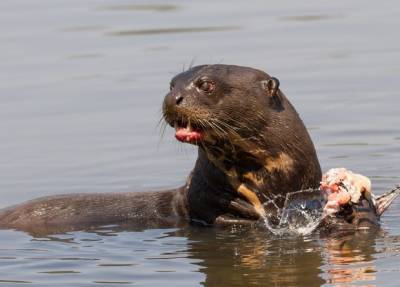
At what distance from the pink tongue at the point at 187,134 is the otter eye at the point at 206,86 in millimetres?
297

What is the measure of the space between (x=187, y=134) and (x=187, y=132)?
0.5 inches

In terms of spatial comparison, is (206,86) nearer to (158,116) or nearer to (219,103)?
(219,103)

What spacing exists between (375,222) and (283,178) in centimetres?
69

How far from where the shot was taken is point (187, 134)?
432 inches

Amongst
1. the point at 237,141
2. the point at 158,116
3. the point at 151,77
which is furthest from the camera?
the point at 151,77

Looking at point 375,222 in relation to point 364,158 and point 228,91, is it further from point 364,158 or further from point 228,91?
point 364,158

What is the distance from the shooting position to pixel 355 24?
1845 cm

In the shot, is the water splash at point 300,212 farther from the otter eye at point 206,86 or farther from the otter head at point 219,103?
the otter eye at point 206,86

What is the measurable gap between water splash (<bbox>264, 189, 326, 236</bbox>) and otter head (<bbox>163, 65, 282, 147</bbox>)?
55 cm

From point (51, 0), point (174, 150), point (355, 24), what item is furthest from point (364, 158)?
point (51, 0)

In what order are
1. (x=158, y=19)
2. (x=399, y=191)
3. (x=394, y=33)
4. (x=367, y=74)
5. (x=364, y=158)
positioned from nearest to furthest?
(x=399, y=191) → (x=364, y=158) → (x=367, y=74) → (x=394, y=33) → (x=158, y=19)

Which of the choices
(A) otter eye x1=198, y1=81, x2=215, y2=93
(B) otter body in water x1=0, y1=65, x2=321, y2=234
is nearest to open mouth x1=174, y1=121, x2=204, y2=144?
(B) otter body in water x1=0, y1=65, x2=321, y2=234

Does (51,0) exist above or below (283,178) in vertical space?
above

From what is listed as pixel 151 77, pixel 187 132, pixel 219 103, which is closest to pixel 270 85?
pixel 219 103
